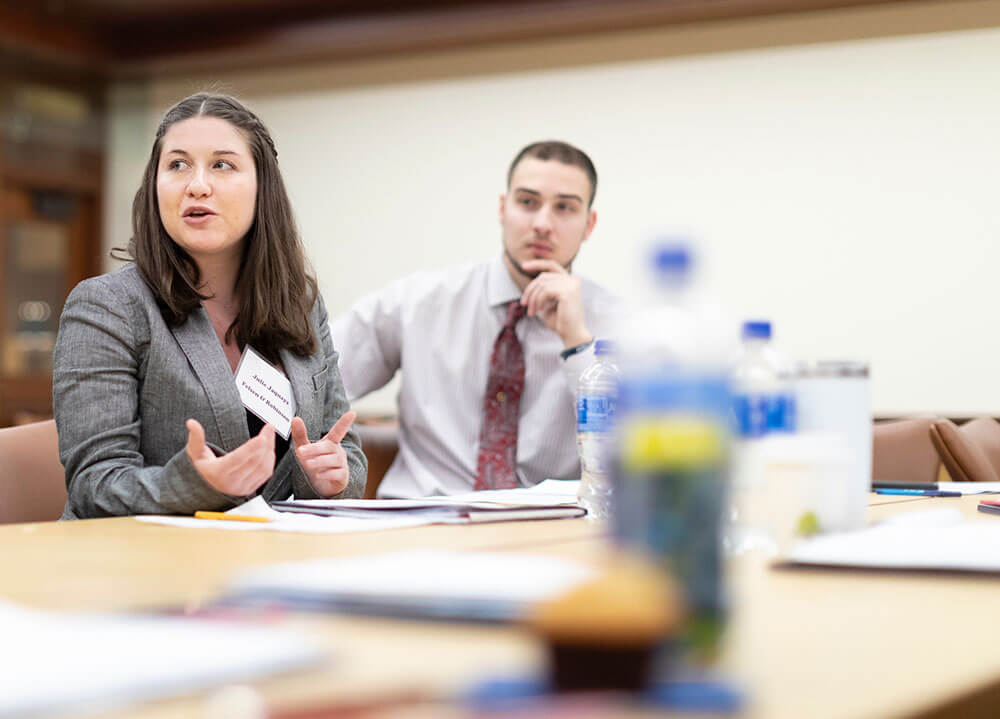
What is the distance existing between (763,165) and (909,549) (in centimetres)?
460

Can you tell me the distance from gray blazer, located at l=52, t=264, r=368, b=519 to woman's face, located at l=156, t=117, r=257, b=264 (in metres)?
0.13

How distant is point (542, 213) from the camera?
291cm

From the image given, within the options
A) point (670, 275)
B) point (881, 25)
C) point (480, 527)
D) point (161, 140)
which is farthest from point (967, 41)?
point (670, 275)

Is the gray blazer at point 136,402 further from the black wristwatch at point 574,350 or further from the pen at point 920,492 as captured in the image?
the pen at point 920,492

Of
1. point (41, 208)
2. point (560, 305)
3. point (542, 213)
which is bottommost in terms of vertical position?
point (560, 305)

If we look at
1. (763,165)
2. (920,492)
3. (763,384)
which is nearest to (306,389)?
(763,384)

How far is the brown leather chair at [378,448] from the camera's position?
2781 millimetres

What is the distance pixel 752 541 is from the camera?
1112 millimetres

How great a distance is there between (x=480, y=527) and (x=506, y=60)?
5.03m

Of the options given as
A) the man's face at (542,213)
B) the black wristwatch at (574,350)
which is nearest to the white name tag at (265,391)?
the black wristwatch at (574,350)

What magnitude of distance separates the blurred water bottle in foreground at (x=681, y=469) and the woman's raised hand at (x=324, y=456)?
112 centimetres

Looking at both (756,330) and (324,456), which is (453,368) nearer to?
(324,456)

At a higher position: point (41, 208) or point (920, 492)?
point (41, 208)

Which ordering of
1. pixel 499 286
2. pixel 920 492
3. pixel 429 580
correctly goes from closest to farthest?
pixel 429 580
pixel 920 492
pixel 499 286
